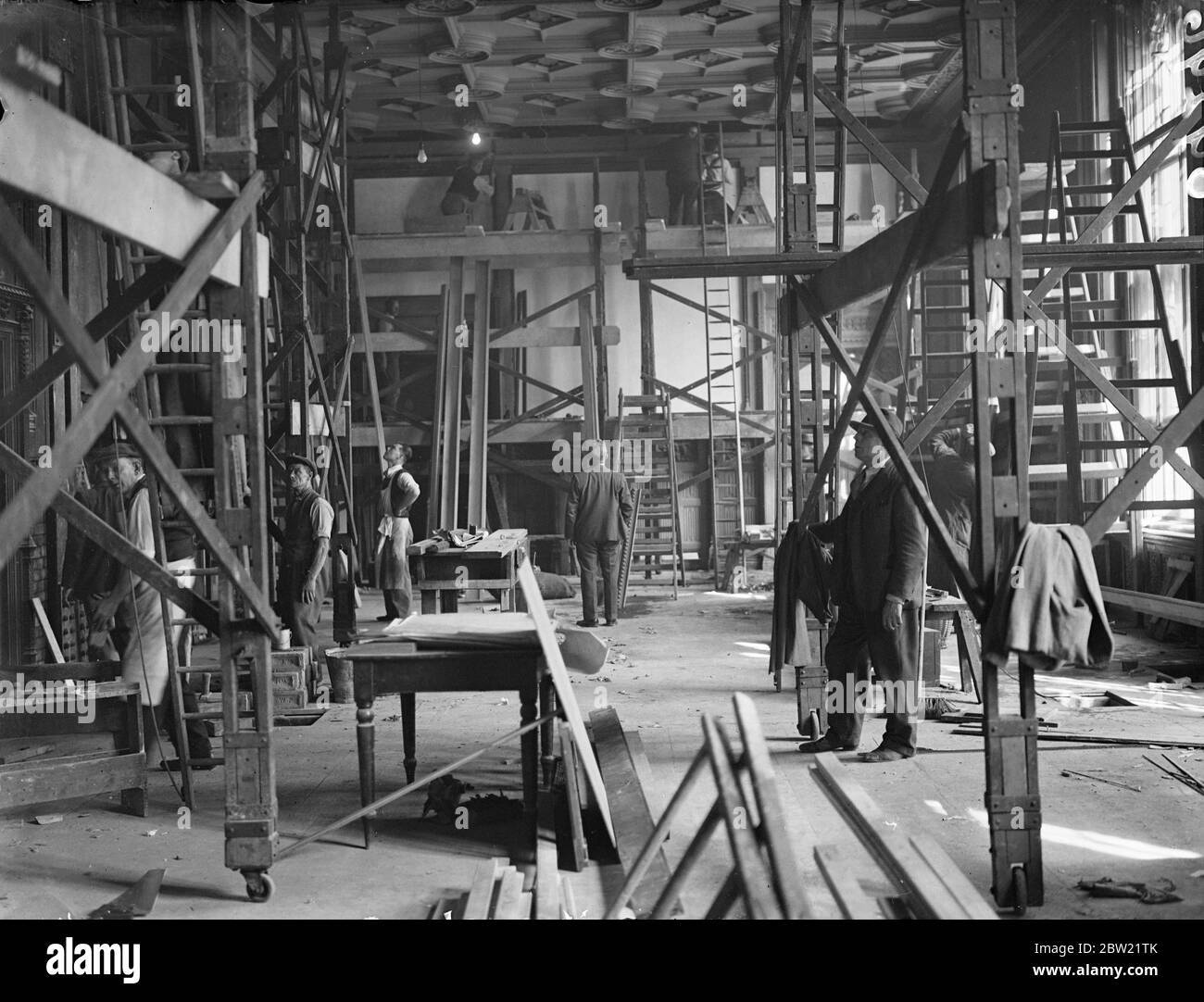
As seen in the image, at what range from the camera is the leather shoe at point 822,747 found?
7.64 metres

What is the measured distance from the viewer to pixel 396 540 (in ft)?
38.3

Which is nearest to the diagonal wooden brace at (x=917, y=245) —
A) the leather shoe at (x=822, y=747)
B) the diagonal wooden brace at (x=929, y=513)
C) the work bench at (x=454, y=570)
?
the diagonal wooden brace at (x=929, y=513)

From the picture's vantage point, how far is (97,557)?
7.51 meters

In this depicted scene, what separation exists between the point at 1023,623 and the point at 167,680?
528cm

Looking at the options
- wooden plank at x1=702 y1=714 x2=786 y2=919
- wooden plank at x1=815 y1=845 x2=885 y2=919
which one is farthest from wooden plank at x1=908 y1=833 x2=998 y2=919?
wooden plank at x1=702 y1=714 x2=786 y2=919

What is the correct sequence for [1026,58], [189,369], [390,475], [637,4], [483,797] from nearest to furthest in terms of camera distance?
[189,369]
[483,797]
[390,475]
[637,4]
[1026,58]

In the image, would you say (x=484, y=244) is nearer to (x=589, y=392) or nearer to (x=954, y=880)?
(x=589, y=392)

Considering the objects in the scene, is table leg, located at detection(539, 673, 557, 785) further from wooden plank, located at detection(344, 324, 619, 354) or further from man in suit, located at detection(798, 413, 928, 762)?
wooden plank, located at detection(344, 324, 619, 354)

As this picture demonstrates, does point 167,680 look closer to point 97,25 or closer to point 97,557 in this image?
point 97,557

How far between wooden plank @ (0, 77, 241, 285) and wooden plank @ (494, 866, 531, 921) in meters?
2.90

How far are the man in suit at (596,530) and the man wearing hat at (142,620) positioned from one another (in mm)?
6271

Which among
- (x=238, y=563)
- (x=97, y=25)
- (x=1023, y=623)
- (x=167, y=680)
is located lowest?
(x=167, y=680)

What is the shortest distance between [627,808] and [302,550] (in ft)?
14.9

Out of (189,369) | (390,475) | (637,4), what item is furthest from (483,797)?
(637,4)
